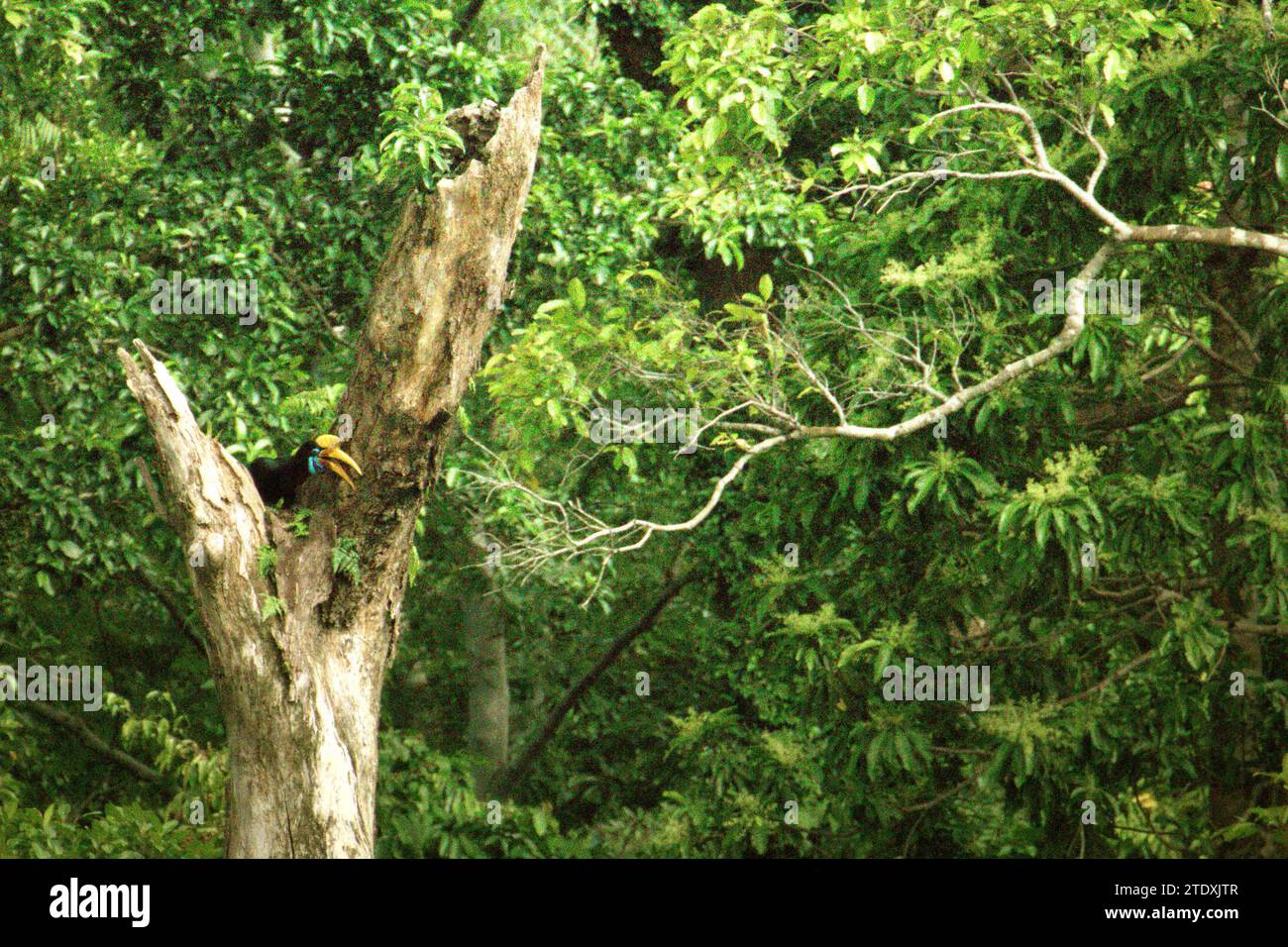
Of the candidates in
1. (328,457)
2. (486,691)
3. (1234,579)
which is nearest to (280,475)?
(328,457)

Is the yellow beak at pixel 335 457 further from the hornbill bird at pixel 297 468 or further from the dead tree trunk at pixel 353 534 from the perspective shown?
the dead tree trunk at pixel 353 534

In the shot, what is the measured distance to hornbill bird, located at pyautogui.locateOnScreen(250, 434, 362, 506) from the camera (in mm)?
6035

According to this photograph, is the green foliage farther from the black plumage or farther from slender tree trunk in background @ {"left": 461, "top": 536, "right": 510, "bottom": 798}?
slender tree trunk in background @ {"left": 461, "top": 536, "right": 510, "bottom": 798}

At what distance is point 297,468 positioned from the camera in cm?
626

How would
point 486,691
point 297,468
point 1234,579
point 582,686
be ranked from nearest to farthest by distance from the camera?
1. point 297,468
2. point 1234,579
3. point 582,686
4. point 486,691

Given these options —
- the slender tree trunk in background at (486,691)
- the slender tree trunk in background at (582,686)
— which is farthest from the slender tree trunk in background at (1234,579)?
the slender tree trunk in background at (486,691)

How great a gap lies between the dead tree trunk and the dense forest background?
255mm

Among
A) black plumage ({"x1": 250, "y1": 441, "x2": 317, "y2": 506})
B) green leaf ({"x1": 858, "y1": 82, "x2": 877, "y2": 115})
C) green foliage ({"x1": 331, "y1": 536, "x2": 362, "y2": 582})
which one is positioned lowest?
green foliage ({"x1": 331, "y1": 536, "x2": 362, "y2": 582})

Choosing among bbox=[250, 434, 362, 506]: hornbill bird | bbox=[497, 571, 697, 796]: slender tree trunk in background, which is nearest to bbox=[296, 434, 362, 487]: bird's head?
bbox=[250, 434, 362, 506]: hornbill bird

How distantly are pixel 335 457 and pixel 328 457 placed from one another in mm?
43

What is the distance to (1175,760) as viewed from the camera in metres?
7.64

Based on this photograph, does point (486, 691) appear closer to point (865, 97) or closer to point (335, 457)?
point (335, 457)

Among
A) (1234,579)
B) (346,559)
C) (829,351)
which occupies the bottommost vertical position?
(1234,579)
